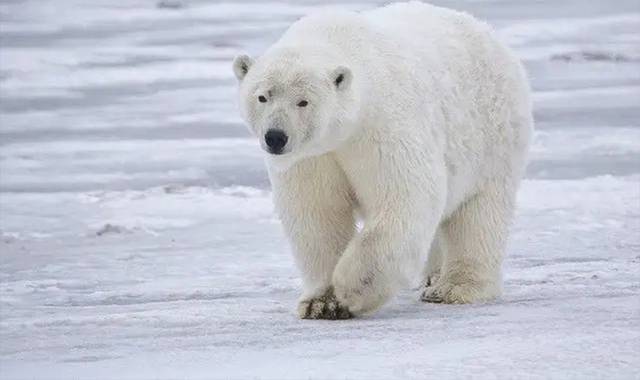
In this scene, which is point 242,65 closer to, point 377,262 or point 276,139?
point 276,139

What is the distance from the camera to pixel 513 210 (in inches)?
261

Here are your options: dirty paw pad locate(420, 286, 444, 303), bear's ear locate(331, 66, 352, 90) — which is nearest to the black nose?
bear's ear locate(331, 66, 352, 90)

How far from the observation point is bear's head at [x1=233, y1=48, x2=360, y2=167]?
5184 millimetres

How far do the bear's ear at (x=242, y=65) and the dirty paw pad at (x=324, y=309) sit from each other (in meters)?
0.93

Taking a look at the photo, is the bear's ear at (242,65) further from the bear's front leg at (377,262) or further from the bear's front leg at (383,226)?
the bear's front leg at (377,262)

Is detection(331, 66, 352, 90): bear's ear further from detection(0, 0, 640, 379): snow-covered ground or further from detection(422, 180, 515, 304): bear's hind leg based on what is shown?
detection(422, 180, 515, 304): bear's hind leg

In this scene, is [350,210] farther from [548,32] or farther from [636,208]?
[548,32]

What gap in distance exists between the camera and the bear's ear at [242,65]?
17.8ft

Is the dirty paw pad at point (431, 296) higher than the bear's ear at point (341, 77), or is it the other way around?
the bear's ear at point (341, 77)

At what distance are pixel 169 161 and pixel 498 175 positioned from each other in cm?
449

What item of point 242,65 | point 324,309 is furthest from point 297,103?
point 324,309

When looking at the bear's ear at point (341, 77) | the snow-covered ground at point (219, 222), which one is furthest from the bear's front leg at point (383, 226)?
the bear's ear at point (341, 77)

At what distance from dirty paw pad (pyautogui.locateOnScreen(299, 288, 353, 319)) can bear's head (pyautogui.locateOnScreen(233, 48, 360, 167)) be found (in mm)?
621

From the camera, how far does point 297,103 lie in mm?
5242
